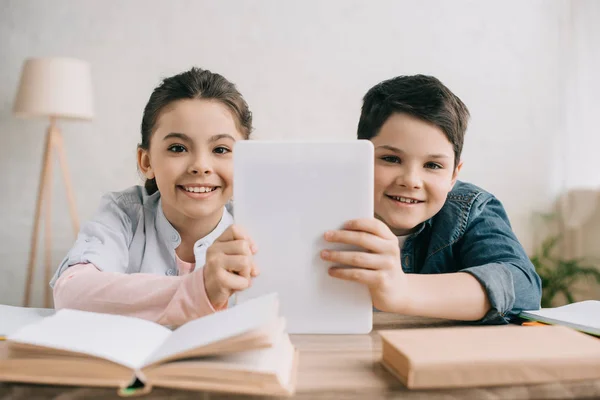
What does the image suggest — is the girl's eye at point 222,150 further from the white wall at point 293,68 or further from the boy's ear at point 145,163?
the white wall at point 293,68

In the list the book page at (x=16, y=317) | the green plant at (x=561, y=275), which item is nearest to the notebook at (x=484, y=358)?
the book page at (x=16, y=317)

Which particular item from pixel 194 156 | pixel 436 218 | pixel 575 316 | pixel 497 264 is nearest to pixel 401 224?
pixel 436 218

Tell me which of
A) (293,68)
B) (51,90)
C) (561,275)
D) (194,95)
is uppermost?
(293,68)

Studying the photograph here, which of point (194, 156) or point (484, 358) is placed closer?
point (484, 358)

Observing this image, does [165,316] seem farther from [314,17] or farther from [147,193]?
[314,17]

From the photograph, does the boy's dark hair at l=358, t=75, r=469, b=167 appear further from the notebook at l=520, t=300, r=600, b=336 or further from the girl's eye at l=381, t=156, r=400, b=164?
the notebook at l=520, t=300, r=600, b=336

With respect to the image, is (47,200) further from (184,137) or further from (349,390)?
(349,390)

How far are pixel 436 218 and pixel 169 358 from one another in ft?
2.72

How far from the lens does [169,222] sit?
1.40 m

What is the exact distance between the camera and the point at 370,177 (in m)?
0.83

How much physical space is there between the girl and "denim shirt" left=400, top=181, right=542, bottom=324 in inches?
17.6

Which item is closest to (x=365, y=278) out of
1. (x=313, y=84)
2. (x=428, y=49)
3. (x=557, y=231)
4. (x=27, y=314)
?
(x=27, y=314)

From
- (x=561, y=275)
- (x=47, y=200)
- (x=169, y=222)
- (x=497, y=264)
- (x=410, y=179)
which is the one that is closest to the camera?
(x=497, y=264)

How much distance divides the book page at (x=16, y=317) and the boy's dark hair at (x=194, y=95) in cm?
52
